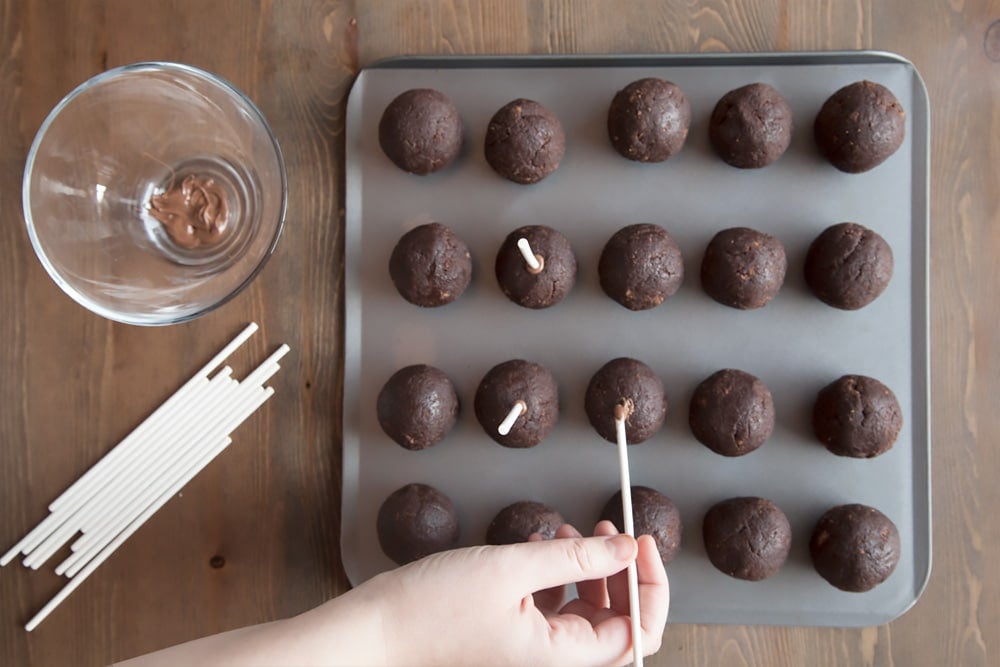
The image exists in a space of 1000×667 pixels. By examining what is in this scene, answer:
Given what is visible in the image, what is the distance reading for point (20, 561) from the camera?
184 centimetres

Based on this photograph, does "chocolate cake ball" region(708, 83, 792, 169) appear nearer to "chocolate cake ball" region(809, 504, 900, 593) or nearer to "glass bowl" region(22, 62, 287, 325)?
"chocolate cake ball" region(809, 504, 900, 593)

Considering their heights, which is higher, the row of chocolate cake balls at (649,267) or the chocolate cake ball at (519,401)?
the row of chocolate cake balls at (649,267)

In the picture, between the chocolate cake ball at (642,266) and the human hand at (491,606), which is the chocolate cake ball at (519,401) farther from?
the human hand at (491,606)

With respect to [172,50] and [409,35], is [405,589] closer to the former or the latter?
[409,35]

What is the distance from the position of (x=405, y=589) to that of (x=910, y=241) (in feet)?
4.44

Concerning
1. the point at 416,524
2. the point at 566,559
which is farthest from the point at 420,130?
the point at 566,559

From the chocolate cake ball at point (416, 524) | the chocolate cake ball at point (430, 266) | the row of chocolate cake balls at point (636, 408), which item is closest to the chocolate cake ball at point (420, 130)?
the chocolate cake ball at point (430, 266)

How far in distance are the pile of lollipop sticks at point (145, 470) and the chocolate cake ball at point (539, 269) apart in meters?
0.57

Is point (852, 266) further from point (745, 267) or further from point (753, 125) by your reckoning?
point (753, 125)

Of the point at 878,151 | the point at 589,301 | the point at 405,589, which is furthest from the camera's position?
the point at 589,301

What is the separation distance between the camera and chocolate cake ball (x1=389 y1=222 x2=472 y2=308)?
167 cm

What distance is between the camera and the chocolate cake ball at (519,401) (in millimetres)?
1658

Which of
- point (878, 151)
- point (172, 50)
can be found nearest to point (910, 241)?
point (878, 151)

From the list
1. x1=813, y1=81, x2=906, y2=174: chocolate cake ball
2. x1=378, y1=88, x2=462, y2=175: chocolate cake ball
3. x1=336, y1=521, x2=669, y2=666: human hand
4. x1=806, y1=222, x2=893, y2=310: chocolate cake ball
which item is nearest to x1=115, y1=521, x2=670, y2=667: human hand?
x1=336, y1=521, x2=669, y2=666: human hand
